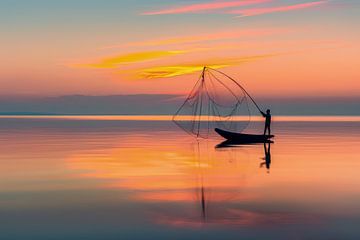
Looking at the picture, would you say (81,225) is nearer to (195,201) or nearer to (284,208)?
(195,201)

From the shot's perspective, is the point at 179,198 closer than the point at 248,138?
Yes

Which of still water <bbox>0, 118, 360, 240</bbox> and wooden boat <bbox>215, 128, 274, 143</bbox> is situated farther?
wooden boat <bbox>215, 128, 274, 143</bbox>

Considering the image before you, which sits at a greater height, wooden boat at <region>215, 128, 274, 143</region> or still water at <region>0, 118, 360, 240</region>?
wooden boat at <region>215, 128, 274, 143</region>

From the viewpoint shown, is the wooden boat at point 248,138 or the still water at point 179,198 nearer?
the still water at point 179,198

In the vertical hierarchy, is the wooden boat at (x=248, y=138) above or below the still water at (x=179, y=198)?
above

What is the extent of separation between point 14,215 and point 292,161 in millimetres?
18025

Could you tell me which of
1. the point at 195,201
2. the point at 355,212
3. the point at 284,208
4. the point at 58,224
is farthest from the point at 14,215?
the point at 355,212

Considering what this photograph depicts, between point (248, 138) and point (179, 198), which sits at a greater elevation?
point (248, 138)

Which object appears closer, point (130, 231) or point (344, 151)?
point (130, 231)

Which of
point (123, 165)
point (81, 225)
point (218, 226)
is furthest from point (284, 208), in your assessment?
Answer: point (123, 165)

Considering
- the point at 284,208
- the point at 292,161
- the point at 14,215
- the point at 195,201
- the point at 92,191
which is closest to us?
the point at 14,215

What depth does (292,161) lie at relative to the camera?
94.7 ft

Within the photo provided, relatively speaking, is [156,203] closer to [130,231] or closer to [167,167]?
[130,231]

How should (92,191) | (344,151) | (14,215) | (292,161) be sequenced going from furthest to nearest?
1. (344,151)
2. (292,161)
3. (92,191)
4. (14,215)
